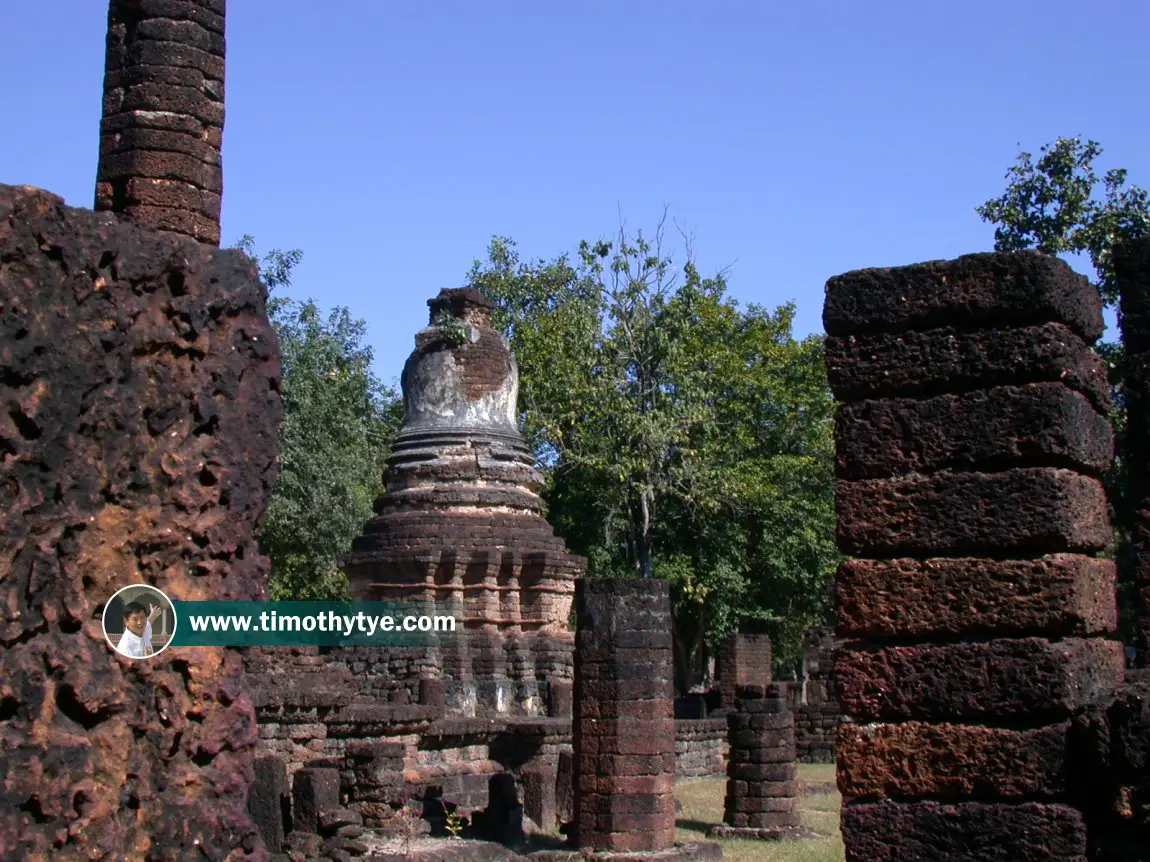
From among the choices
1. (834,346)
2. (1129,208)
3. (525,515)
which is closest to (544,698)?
(525,515)

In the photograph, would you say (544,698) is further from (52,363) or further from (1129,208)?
(52,363)

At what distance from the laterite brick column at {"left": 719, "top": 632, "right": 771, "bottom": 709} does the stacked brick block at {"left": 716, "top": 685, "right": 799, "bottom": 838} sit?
10884mm

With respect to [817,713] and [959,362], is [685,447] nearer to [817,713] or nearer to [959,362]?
[817,713]

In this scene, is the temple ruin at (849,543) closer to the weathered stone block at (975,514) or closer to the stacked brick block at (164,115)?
the weathered stone block at (975,514)

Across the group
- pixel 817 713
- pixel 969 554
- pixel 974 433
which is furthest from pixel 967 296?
pixel 817 713

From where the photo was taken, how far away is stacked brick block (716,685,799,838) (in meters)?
15.6

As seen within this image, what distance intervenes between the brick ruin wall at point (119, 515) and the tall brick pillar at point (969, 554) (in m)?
2.34

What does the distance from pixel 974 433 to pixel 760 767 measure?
36.3 feet

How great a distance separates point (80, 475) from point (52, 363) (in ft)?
0.89

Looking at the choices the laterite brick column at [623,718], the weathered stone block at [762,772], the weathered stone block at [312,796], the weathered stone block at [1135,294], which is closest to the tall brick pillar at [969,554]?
the weathered stone block at [1135,294]

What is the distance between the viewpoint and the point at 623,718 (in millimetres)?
12680

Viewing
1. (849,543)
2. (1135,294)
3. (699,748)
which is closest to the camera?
(849,543)

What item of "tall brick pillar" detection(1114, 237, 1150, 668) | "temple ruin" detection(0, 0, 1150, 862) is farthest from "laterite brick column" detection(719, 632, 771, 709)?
"tall brick pillar" detection(1114, 237, 1150, 668)

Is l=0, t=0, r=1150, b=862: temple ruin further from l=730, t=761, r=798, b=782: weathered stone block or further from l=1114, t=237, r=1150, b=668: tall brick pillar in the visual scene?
l=730, t=761, r=798, b=782: weathered stone block
